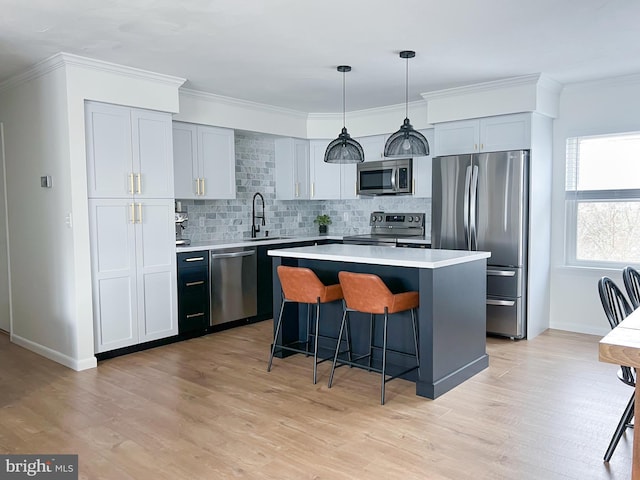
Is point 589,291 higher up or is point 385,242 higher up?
point 385,242

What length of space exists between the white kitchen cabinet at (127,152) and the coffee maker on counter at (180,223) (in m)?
0.51

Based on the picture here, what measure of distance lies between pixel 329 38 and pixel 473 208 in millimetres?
2384

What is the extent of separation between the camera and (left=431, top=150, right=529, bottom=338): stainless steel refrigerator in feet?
16.1

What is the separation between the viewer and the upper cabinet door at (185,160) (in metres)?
5.17

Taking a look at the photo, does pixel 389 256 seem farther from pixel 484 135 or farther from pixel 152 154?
pixel 152 154

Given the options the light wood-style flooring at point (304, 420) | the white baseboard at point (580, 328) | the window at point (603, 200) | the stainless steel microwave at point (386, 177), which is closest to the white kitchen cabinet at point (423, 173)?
the stainless steel microwave at point (386, 177)

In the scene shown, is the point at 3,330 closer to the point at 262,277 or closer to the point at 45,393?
the point at 45,393

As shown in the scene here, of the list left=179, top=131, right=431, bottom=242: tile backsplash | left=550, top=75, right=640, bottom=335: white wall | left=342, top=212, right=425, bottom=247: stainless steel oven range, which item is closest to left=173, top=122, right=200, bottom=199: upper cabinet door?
left=179, top=131, right=431, bottom=242: tile backsplash

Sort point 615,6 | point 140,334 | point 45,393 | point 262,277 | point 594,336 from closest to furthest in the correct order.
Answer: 1. point 615,6
2. point 45,393
3. point 140,334
4. point 594,336
5. point 262,277

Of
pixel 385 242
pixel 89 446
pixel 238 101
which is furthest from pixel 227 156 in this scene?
pixel 89 446

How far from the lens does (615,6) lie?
10.1 ft

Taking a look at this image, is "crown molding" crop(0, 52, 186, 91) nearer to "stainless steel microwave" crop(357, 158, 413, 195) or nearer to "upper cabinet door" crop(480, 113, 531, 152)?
"stainless steel microwave" crop(357, 158, 413, 195)

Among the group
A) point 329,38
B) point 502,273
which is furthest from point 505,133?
point 329,38

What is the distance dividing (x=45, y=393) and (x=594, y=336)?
16.2 feet
